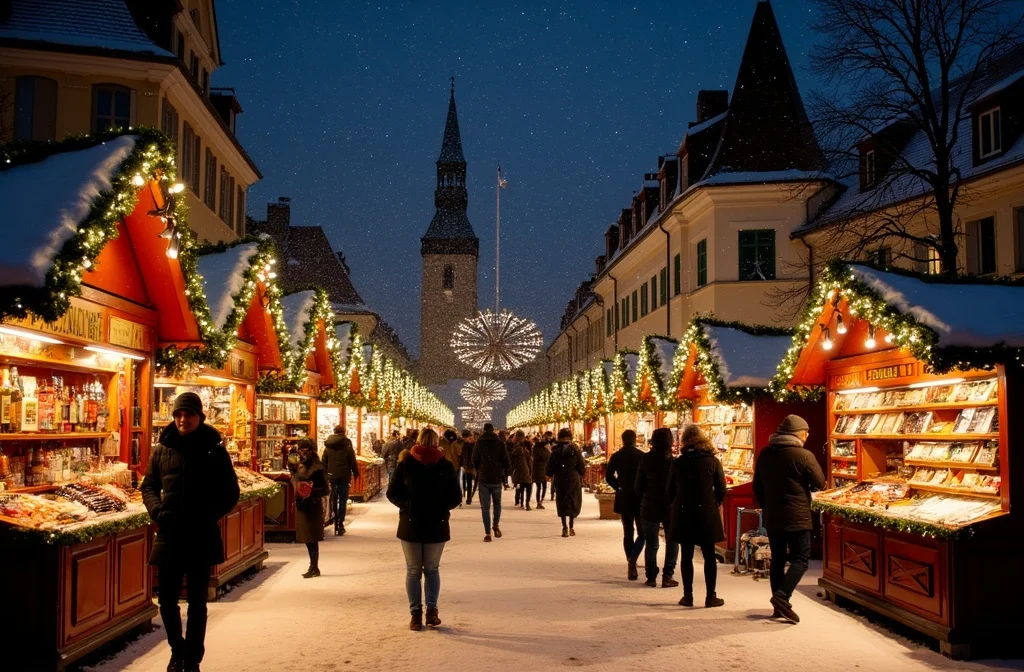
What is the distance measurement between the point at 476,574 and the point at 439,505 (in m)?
4.10

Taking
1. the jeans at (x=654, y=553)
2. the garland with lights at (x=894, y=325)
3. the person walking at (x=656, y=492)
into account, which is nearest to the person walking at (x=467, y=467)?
the jeans at (x=654, y=553)

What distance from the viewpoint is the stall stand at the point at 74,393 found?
25.4ft

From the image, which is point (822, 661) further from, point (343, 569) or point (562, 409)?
point (562, 409)

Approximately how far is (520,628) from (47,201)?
537 cm

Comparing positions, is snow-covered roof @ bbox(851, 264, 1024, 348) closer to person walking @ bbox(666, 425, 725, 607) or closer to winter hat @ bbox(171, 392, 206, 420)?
person walking @ bbox(666, 425, 725, 607)

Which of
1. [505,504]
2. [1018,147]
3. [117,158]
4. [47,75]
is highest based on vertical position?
[47,75]

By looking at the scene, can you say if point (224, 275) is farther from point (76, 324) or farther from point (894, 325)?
point (894, 325)

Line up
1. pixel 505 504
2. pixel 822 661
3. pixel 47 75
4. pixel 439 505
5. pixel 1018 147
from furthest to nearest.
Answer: pixel 505 504, pixel 47 75, pixel 1018 147, pixel 439 505, pixel 822 661

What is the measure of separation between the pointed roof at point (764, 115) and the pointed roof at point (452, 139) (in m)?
77.4

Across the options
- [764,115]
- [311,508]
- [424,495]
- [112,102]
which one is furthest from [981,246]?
[112,102]

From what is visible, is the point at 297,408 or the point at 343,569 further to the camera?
the point at 297,408

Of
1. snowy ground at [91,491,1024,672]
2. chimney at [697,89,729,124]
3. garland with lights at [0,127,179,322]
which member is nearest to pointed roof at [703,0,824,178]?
chimney at [697,89,729,124]

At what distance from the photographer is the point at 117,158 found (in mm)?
9141

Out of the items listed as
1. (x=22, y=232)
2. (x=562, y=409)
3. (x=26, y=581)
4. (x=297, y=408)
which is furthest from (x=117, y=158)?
(x=562, y=409)
